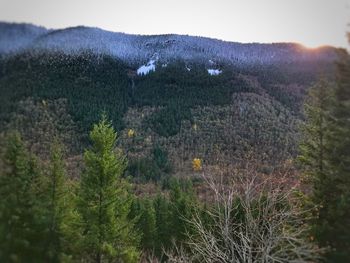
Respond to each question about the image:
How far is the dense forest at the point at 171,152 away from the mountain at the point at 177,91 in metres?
0.69

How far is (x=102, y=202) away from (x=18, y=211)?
3.13 metres

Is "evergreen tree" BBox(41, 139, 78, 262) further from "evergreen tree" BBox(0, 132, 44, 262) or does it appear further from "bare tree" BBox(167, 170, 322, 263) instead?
"bare tree" BBox(167, 170, 322, 263)

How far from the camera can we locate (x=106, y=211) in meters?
15.4

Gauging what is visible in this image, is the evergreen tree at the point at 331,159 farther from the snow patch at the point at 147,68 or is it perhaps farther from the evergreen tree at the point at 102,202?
the snow patch at the point at 147,68

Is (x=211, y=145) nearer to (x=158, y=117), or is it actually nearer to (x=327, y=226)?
(x=158, y=117)

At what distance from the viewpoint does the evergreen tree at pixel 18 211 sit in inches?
468

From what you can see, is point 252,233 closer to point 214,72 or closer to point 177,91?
point 214,72

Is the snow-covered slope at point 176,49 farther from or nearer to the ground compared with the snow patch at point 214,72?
farther from the ground

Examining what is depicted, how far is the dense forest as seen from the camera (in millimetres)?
12375

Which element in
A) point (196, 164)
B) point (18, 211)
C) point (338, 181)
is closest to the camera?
point (18, 211)

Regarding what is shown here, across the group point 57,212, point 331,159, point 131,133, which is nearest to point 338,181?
point 331,159

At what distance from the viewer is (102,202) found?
15.4 meters

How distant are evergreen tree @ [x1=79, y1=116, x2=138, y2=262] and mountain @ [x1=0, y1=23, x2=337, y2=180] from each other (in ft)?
272

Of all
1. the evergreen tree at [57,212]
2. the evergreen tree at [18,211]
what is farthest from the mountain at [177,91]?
the evergreen tree at [18,211]
